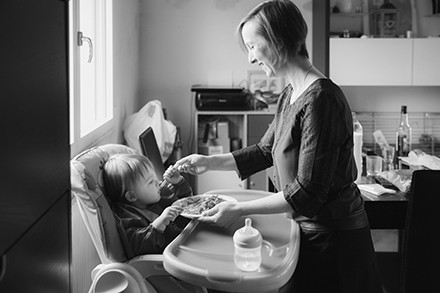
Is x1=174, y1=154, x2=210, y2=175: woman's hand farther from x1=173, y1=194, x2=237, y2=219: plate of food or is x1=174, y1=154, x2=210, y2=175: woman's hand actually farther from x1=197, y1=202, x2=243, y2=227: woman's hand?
x1=197, y1=202, x2=243, y2=227: woman's hand

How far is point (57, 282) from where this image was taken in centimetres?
114

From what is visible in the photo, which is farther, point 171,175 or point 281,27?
point 171,175

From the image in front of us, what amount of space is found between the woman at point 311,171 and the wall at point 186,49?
9.77 ft

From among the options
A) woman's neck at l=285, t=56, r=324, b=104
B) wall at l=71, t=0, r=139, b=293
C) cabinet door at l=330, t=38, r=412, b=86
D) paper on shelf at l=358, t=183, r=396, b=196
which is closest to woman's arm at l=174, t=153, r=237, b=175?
woman's neck at l=285, t=56, r=324, b=104

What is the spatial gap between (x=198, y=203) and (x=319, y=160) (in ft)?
2.01

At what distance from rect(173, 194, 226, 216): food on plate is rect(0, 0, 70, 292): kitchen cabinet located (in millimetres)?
797

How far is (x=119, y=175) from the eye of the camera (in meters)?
2.09

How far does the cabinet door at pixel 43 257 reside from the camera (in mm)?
872

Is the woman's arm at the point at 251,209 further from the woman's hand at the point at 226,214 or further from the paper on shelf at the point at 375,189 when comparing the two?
the paper on shelf at the point at 375,189

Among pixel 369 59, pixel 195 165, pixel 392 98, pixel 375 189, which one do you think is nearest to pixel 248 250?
pixel 195 165

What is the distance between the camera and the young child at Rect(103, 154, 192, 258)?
195 centimetres

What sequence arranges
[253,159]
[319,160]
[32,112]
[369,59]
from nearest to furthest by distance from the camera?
[32,112]
[319,160]
[253,159]
[369,59]

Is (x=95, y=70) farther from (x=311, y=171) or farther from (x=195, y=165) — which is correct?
(x=311, y=171)

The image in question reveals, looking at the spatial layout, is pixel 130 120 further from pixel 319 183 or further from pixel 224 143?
pixel 319 183
